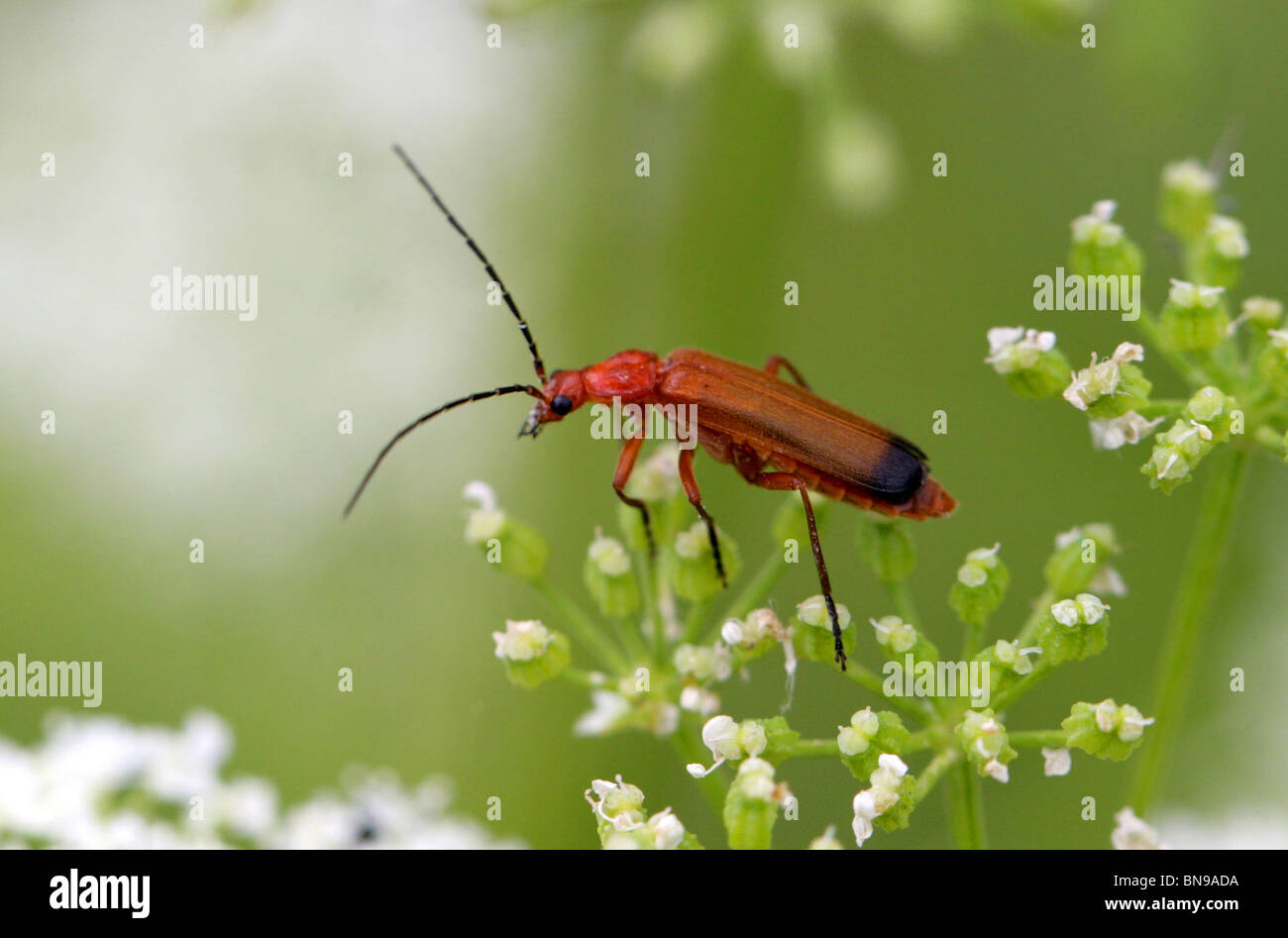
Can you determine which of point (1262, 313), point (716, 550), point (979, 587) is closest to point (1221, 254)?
point (1262, 313)

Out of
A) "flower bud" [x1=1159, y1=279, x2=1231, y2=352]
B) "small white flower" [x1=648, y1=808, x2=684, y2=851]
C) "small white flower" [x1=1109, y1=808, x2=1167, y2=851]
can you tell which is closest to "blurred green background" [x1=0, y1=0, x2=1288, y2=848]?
Result: "flower bud" [x1=1159, y1=279, x2=1231, y2=352]

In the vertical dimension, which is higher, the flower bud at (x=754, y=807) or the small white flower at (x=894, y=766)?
the small white flower at (x=894, y=766)

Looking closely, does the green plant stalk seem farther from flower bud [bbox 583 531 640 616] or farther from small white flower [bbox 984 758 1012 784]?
small white flower [bbox 984 758 1012 784]

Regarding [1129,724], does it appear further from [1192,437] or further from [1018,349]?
[1018,349]

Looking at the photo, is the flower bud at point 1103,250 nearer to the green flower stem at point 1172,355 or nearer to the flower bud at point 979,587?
the green flower stem at point 1172,355

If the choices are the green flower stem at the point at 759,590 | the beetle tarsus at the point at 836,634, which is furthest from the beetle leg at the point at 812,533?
the green flower stem at the point at 759,590
